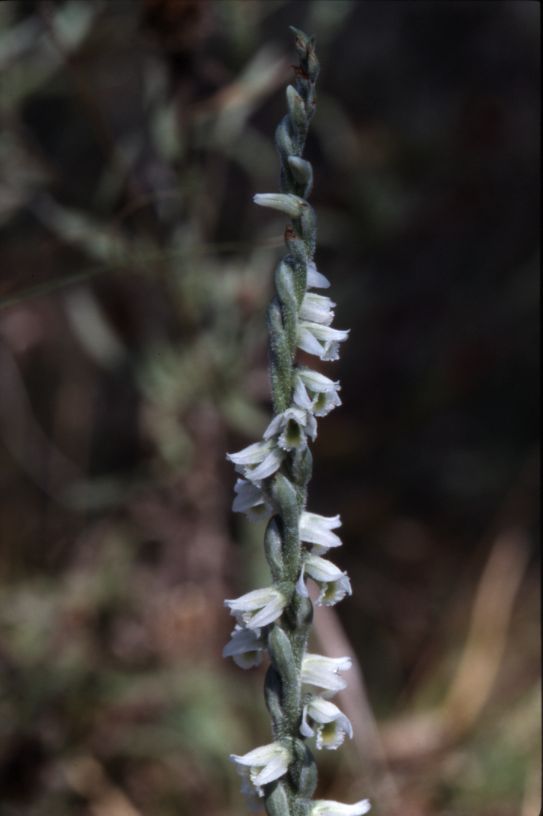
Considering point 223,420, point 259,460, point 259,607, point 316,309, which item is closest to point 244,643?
point 259,607

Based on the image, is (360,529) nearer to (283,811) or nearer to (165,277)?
(165,277)

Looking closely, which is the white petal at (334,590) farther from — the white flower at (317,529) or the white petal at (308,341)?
the white petal at (308,341)

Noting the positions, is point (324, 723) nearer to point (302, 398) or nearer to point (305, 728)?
point (305, 728)

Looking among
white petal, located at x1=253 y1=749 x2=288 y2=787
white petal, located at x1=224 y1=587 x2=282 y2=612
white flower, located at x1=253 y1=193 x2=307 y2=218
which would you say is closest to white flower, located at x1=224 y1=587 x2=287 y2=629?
white petal, located at x1=224 y1=587 x2=282 y2=612

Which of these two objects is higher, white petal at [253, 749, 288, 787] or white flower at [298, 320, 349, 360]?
white flower at [298, 320, 349, 360]

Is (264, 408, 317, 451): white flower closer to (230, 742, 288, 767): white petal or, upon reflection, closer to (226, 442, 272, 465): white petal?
(226, 442, 272, 465): white petal
